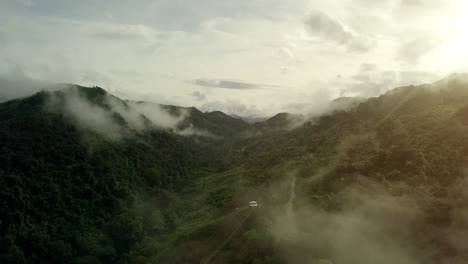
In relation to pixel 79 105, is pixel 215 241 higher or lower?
lower

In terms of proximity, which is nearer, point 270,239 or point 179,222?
point 270,239

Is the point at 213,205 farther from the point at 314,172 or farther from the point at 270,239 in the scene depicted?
the point at 270,239

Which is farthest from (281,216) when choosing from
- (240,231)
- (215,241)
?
(215,241)

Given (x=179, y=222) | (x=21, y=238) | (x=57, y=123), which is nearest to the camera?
(x=21, y=238)

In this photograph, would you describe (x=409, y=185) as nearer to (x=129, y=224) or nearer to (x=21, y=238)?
(x=129, y=224)

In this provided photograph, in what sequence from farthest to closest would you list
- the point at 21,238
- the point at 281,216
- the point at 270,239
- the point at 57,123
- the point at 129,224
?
the point at 57,123, the point at 129,224, the point at 21,238, the point at 281,216, the point at 270,239

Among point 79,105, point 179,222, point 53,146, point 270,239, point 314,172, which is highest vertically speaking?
Answer: point 79,105
